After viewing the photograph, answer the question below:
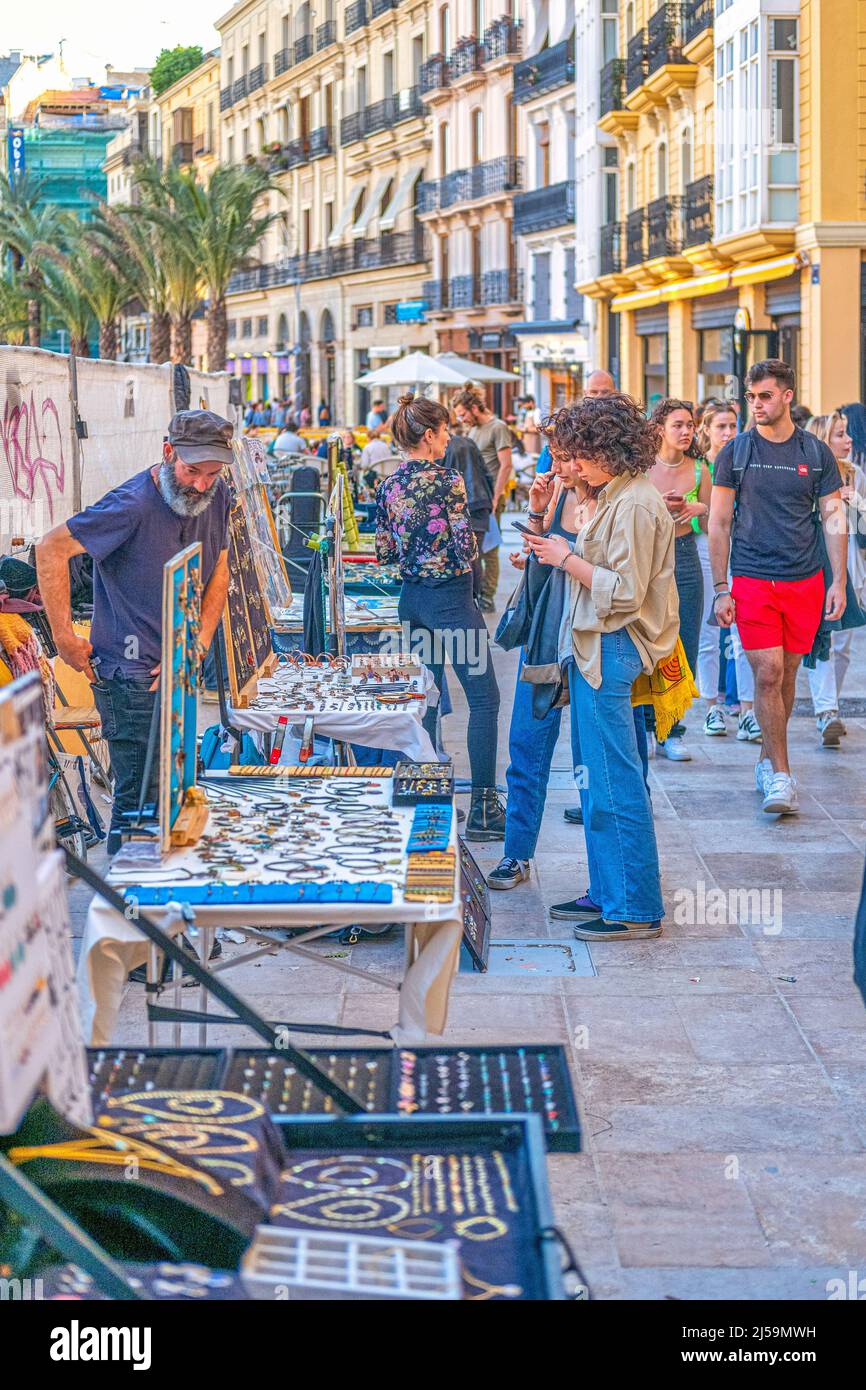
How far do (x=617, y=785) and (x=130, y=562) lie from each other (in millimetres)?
1767

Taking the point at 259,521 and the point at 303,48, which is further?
the point at 303,48

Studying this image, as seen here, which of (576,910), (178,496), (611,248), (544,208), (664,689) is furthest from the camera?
(544,208)

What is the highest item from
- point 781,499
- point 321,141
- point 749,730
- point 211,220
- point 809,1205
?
point 321,141

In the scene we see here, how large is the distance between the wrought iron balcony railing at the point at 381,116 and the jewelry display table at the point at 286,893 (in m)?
50.4

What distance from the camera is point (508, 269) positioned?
4672cm

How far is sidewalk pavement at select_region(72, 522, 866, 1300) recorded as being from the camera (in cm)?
372

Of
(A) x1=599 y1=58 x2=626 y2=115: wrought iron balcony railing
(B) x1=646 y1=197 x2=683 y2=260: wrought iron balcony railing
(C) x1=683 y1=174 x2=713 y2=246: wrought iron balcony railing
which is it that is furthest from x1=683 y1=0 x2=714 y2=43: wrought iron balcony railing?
(A) x1=599 y1=58 x2=626 y2=115: wrought iron balcony railing

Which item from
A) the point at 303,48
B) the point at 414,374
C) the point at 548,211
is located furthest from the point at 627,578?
the point at 303,48

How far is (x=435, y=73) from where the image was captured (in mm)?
49438

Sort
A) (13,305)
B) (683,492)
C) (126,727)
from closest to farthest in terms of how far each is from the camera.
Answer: (126,727) → (683,492) → (13,305)

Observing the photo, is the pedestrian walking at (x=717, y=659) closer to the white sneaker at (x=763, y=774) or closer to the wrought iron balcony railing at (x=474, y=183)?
the white sneaker at (x=763, y=774)

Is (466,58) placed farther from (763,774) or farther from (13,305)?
(763,774)

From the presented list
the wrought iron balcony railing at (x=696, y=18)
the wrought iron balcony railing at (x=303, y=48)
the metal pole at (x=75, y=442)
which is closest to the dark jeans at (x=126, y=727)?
the metal pole at (x=75, y=442)
